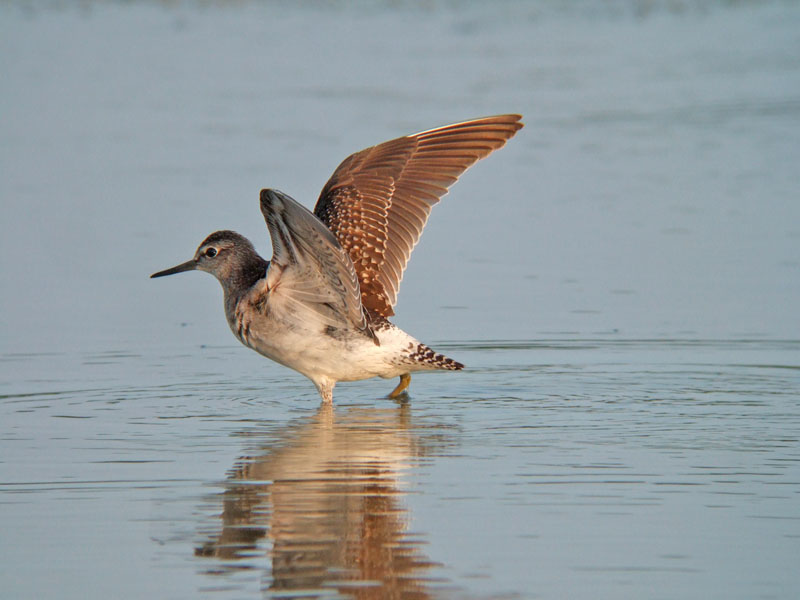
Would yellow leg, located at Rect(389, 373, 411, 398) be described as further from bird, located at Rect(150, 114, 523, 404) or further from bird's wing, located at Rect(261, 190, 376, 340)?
bird's wing, located at Rect(261, 190, 376, 340)

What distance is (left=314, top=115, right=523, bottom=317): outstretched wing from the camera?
756cm

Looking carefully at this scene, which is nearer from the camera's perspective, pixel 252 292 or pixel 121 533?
pixel 121 533

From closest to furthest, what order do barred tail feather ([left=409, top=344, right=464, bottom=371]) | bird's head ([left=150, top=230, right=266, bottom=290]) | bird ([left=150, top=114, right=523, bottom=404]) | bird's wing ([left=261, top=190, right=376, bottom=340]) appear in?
bird's wing ([left=261, top=190, right=376, bottom=340]) < bird ([left=150, top=114, right=523, bottom=404]) < barred tail feather ([left=409, top=344, right=464, bottom=371]) < bird's head ([left=150, top=230, right=266, bottom=290])

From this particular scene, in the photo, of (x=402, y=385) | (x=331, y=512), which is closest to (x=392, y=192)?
(x=402, y=385)

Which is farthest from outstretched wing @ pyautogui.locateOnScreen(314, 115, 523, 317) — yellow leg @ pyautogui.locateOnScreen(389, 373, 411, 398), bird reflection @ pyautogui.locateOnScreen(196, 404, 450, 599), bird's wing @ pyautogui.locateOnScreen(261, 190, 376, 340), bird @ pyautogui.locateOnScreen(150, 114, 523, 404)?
bird reflection @ pyautogui.locateOnScreen(196, 404, 450, 599)

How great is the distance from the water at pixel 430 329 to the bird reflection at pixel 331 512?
0.02 meters

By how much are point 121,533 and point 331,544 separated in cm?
73

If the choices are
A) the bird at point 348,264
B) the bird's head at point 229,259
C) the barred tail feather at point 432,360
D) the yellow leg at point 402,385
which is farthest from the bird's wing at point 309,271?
the bird's head at point 229,259

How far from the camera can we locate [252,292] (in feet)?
23.2

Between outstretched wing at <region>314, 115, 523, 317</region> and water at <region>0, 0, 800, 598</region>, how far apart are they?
1.98 feet

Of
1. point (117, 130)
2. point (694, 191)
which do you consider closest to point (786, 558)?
point (694, 191)

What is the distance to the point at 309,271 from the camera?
21.9 ft

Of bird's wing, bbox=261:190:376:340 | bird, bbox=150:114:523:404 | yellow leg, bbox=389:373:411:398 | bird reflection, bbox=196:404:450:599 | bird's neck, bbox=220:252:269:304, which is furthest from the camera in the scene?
bird's neck, bbox=220:252:269:304

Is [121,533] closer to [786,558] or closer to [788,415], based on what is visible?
[786,558]
